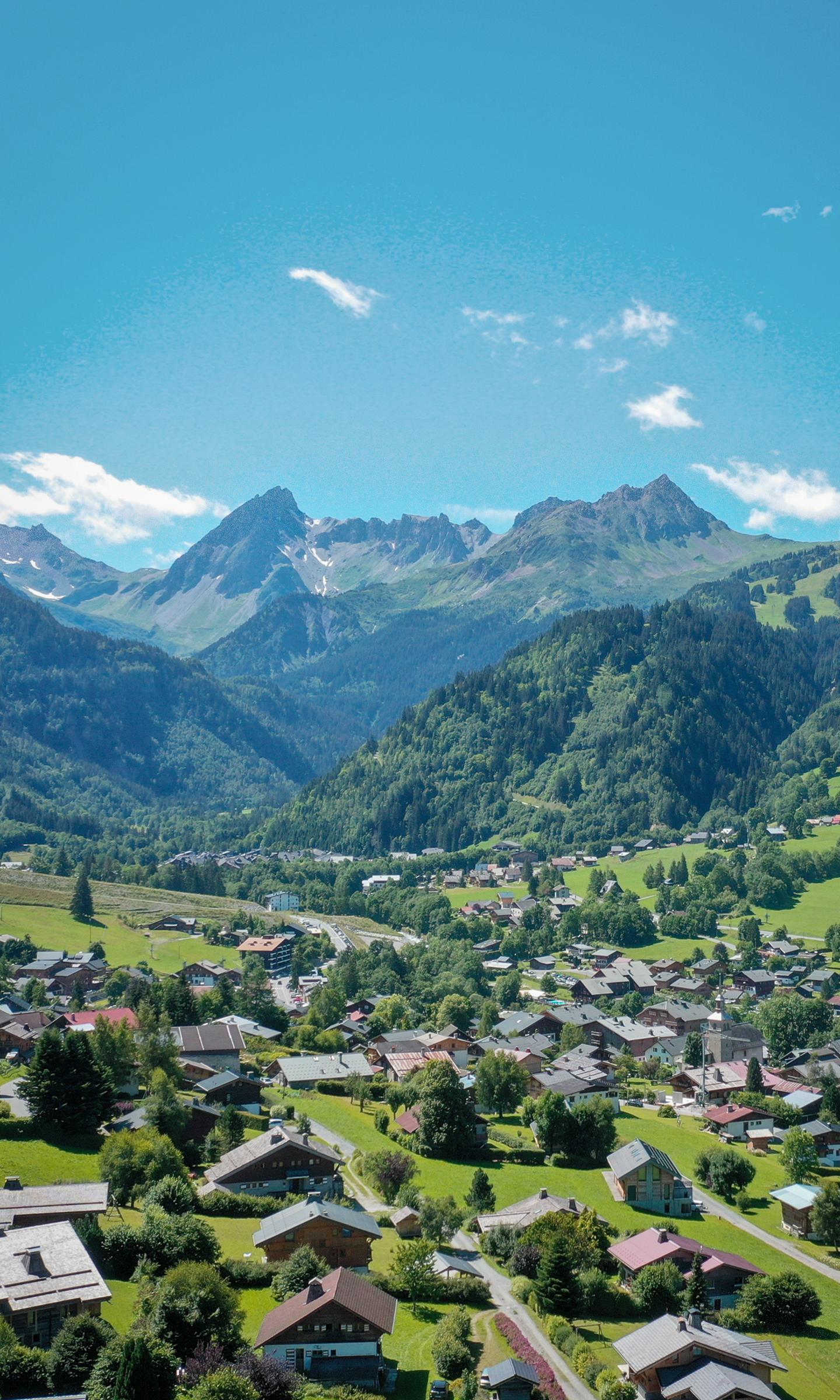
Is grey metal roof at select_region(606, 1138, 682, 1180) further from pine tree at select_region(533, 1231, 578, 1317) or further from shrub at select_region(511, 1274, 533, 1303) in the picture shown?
pine tree at select_region(533, 1231, 578, 1317)

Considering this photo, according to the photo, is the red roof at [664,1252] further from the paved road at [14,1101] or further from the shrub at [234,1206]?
the paved road at [14,1101]

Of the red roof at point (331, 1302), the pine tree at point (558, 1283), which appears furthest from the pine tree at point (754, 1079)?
the red roof at point (331, 1302)

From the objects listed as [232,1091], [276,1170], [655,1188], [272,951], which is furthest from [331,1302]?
[272,951]

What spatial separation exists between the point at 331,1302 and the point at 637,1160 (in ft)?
84.5

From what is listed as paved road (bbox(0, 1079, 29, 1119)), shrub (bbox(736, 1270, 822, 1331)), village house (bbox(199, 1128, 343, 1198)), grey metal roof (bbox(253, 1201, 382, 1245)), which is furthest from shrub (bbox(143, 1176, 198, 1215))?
shrub (bbox(736, 1270, 822, 1331))

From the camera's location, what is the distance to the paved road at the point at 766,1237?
2125 inches

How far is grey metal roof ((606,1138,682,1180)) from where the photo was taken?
59.8 m

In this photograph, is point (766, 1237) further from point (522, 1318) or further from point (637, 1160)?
point (522, 1318)

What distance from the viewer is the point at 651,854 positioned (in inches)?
7766

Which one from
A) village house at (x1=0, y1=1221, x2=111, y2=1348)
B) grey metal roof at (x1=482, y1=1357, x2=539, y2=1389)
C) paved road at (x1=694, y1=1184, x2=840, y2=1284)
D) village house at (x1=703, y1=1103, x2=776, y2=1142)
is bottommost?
village house at (x1=703, y1=1103, x2=776, y2=1142)

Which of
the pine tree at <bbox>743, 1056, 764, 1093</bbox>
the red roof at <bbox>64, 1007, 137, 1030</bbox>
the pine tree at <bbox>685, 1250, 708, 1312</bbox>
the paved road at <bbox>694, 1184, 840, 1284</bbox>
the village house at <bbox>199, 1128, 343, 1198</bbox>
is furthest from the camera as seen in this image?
the pine tree at <bbox>743, 1056, 764, 1093</bbox>

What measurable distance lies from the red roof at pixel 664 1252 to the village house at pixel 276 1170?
1422 centimetres

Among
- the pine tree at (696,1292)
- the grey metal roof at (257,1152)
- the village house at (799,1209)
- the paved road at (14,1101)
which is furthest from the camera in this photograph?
the paved road at (14,1101)

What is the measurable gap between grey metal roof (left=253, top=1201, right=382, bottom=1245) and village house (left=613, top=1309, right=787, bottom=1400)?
1145cm
